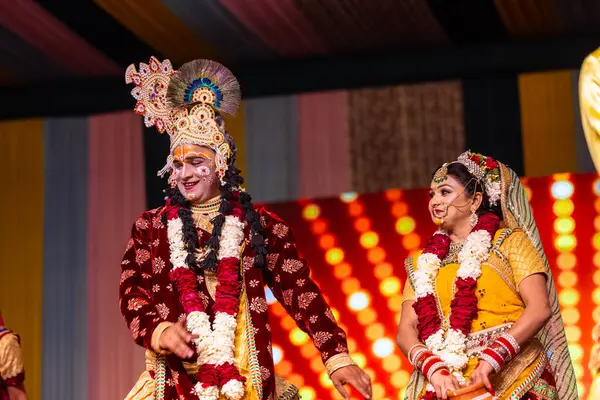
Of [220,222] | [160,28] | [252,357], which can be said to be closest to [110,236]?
[160,28]

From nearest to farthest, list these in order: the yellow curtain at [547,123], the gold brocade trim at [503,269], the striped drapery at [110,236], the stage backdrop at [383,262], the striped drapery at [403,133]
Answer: the gold brocade trim at [503,269]
the stage backdrop at [383,262]
the yellow curtain at [547,123]
the striped drapery at [403,133]
the striped drapery at [110,236]

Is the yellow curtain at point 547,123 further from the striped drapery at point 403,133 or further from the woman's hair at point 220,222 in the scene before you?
the woman's hair at point 220,222

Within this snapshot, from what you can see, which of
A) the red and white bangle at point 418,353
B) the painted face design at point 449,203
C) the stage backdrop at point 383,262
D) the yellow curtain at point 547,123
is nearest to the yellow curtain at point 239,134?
the stage backdrop at point 383,262

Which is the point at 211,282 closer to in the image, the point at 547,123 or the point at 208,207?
the point at 208,207

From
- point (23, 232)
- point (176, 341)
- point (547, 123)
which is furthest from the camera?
point (23, 232)

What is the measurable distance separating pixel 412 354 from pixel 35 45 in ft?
11.2

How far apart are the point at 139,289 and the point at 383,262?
8.38 ft

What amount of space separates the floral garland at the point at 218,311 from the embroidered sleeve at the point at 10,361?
80 cm

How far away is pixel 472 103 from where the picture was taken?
683 centimetres

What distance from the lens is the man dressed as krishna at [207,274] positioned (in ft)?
14.2

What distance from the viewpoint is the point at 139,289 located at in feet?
14.8

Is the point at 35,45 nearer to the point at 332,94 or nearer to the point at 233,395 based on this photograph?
the point at 332,94

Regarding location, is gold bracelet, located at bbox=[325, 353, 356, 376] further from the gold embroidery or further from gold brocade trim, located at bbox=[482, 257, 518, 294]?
gold brocade trim, located at bbox=[482, 257, 518, 294]

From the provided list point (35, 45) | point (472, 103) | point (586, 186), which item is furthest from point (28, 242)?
point (586, 186)
